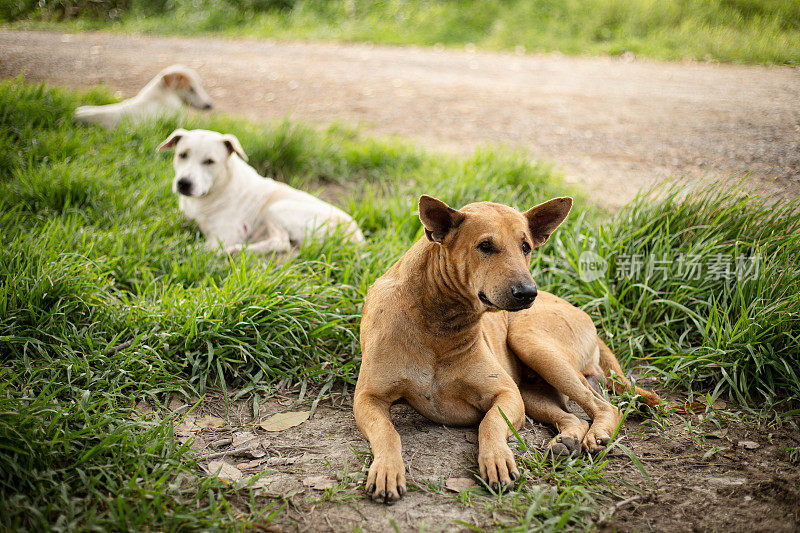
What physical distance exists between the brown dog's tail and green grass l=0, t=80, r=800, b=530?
256mm

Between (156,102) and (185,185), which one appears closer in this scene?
(185,185)

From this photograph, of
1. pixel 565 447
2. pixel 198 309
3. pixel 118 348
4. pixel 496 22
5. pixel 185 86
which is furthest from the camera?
pixel 496 22

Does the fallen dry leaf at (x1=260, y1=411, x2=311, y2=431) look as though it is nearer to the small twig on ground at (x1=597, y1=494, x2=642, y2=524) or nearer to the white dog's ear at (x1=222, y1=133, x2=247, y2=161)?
the small twig on ground at (x1=597, y1=494, x2=642, y2=524)

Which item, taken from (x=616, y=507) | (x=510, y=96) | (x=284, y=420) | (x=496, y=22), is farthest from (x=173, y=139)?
(x=496, y=22)

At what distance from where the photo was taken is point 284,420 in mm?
3082

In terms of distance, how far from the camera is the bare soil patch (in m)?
2.40

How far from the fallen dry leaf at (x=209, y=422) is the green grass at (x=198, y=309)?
23 cm

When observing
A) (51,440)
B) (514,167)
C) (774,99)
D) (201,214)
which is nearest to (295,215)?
(201,214)

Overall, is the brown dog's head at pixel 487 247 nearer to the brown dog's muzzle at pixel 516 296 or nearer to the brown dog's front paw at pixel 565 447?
the brown dog's muzzle at pixel 516 296

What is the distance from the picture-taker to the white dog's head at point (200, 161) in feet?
14.9

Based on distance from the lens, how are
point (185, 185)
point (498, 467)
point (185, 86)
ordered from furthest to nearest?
1. point (185, 86)
2. point (185, 185)
3. point (498, 467)

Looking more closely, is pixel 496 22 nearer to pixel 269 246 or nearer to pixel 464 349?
pixel 269 246

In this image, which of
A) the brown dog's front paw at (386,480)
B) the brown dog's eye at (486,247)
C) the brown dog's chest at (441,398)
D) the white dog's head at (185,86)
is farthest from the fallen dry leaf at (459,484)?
the white dog's head at (185,86)

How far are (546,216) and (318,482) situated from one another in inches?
61.5
